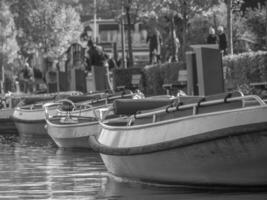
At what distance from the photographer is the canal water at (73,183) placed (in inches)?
608

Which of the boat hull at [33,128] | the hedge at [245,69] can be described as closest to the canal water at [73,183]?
the hedge at [245,69]

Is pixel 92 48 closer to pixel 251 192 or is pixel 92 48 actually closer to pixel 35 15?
pixel 35 15

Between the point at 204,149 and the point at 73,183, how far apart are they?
13.2 ft

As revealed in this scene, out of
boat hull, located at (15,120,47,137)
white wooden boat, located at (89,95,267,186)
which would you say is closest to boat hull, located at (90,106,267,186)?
white wooden boat, located at (89,95,267,186)

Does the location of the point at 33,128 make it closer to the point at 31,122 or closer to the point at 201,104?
the point at 31,122

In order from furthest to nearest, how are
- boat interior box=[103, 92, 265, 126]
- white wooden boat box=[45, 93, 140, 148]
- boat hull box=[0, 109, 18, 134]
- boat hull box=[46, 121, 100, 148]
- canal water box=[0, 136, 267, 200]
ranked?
boat hull box=[0, 109, 18, 134] → white wooden boat box=[45, 93, 140, 148] → boat hull box=[46, 121, 100, 148] → canal water box=[0, 136, 267, 200] → boat interior box=[103, 92, 265, 126]

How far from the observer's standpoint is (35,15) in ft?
219

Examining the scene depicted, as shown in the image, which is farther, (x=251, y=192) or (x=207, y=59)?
(x=207, y=59)

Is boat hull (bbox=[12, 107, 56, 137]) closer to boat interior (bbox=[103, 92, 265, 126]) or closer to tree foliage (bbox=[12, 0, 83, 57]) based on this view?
boat interior (bbox=[103, 92, 265, 126])

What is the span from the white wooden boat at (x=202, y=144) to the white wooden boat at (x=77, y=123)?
8.77 m

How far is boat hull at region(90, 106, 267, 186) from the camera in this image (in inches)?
571

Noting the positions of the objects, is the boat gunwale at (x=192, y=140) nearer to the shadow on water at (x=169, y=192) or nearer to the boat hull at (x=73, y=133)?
the shadow on water at (x=169, y=192)

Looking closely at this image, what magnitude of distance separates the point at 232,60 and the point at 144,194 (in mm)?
13800

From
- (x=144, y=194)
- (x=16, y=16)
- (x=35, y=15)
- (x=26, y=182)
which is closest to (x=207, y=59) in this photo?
(x=26, y=182)
